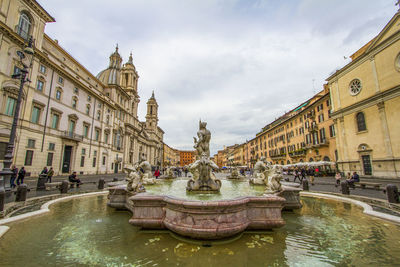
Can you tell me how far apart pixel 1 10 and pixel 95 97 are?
665 inches

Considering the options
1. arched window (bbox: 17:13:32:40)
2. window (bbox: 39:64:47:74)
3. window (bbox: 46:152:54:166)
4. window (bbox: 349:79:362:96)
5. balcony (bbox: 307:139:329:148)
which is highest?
arched window (bbox: 17:13:32:40)

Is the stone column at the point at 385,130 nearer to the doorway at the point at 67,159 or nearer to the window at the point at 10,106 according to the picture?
the window at the point at 10,106

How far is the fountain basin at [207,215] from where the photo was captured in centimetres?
338

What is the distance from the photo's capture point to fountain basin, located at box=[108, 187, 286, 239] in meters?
3.38

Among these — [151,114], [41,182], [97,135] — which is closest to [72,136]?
[97,135]

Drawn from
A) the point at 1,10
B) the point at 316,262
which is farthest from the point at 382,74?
the point at 1,10

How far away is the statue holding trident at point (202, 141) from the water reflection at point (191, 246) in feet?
12.9

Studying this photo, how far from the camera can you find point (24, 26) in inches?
762

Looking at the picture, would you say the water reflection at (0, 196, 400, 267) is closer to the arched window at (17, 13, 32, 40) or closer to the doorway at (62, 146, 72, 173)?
the arched window at (17, 13, 32, 40)

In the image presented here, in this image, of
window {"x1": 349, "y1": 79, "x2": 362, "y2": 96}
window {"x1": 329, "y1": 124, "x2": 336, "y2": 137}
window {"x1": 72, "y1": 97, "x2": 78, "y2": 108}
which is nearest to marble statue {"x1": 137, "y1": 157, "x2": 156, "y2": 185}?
window {"x1": 72, "y1": 97, "x2": 78, "y2": 108}

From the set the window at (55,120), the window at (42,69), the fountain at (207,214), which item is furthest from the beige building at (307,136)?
the window at (42,69)

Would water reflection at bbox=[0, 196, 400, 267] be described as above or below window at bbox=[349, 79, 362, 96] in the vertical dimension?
below

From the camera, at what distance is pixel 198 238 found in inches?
136

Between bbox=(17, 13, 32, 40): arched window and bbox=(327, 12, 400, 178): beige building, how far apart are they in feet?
131
